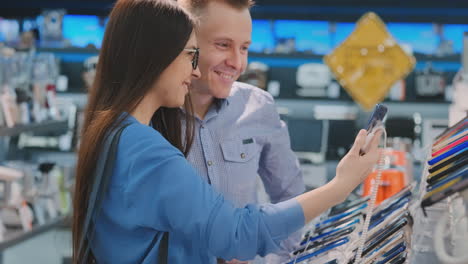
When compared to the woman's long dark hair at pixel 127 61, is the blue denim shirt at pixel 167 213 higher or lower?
lower

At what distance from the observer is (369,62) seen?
4.18m

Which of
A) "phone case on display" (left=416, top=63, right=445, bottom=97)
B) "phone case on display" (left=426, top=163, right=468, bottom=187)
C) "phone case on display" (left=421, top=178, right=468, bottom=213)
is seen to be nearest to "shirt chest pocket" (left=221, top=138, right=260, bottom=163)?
"phone case on display" (left=426, top=163, right=468, bottom=187)

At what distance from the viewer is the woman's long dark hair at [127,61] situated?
1523 mm

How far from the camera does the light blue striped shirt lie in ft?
6.55

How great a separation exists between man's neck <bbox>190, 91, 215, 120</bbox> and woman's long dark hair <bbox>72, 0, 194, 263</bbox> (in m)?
0.45

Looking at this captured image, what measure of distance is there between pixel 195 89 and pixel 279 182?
409mm

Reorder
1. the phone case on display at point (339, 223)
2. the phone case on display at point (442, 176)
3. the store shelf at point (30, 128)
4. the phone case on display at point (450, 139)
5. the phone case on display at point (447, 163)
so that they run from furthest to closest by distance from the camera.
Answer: the store shelf at point (30, 128) < the phone case on display at point (339, 223) < the phone case on display at point (450, 139) < the phone case on display at point (447, 163) < the phone case on display at point (442, 176)

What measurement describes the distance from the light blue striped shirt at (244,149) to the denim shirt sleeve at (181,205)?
55cm

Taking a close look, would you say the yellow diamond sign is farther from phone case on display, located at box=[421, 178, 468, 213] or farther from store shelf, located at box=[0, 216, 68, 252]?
phone case on display, located at box=[421, 178, 468, 213]

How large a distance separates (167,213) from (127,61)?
36cm

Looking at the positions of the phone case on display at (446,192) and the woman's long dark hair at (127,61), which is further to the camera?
the woman's long dark hair at (127,61)

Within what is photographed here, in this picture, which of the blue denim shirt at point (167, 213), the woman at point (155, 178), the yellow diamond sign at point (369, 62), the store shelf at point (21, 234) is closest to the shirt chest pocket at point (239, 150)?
the woman at point (155, 178)

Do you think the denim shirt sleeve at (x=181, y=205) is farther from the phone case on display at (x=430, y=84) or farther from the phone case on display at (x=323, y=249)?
the phone case on display at (x=430, y=84)

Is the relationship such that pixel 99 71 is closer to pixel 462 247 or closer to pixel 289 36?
pixel 462 247
